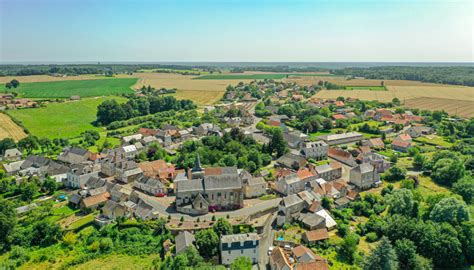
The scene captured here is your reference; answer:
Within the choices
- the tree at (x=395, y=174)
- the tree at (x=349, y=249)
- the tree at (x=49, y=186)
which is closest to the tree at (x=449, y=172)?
the tree at (x=395, y=174)

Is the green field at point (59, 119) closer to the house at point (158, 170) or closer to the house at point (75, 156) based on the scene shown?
the house at point (75, 156)

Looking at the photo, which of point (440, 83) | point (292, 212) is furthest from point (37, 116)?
point (440, 83)

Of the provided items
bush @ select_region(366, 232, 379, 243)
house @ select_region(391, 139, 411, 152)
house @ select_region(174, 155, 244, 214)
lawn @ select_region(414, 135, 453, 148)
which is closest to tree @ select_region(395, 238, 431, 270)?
bush @ select_region(366, 232, 379, 243)

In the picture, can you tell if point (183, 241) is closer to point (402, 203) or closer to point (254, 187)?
point (254, 187)

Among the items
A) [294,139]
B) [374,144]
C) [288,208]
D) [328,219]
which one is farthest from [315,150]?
[288,208]

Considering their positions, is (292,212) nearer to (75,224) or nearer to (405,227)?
(405,227)

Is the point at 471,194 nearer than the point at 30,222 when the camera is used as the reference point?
No
